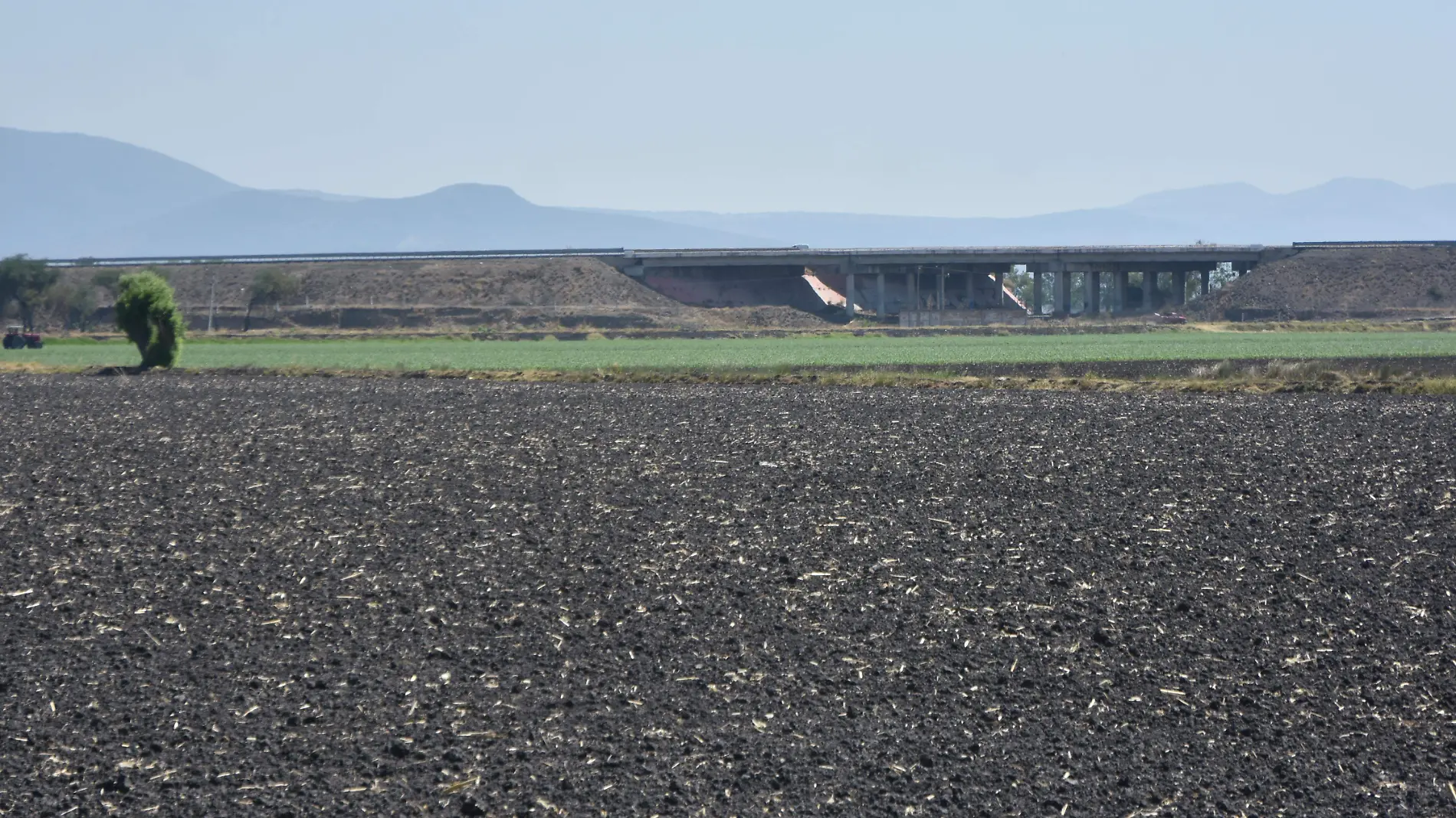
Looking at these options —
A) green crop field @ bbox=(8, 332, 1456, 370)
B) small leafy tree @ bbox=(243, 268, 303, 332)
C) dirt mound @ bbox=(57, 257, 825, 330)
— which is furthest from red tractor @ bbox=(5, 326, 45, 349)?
small leafy tree @ bbox=(243, 268, 303, 332)

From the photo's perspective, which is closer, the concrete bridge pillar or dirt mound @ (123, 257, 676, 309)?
dirt mound @ (123, 257, 676, 309)

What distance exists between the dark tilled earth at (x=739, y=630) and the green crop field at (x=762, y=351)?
26857 mm

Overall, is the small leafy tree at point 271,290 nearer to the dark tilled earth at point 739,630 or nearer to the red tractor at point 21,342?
the red tractor at point 21,342

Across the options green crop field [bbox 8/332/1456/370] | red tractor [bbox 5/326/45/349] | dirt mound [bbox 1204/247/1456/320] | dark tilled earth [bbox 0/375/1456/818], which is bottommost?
dark tilled earth [bbox 0/375/1456/818]

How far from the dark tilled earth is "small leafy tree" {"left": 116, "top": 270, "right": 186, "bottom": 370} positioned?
3238 centimetres

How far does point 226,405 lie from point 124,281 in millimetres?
26018

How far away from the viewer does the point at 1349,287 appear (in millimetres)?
118688

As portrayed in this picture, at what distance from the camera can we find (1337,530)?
16.7 m

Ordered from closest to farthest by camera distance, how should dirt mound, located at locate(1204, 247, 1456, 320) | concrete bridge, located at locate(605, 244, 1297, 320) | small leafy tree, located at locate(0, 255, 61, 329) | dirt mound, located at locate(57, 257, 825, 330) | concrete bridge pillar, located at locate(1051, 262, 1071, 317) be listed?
dirt mound, located at locate(57, 257, 825, 330), dirt mound, located at locate(1204, 247, 1456, 320), small leafy tree, located at locate(0, 255, 61, 329), concrete bridge, located at locate(605, 244, 1297, 320), concrete bridge pillar, located at locate(1051, 262, 1071, 317)

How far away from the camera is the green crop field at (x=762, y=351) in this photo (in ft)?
175

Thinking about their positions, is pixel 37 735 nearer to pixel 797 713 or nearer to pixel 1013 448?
pixel 797 713

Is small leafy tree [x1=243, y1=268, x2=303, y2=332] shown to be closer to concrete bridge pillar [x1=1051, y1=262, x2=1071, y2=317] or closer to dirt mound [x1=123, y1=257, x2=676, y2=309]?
dirt mound [x1=123, y1=257, x2=676, y2=309]

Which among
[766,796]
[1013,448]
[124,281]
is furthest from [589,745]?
[124,281]

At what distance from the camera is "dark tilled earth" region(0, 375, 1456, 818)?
10250 millimetres
